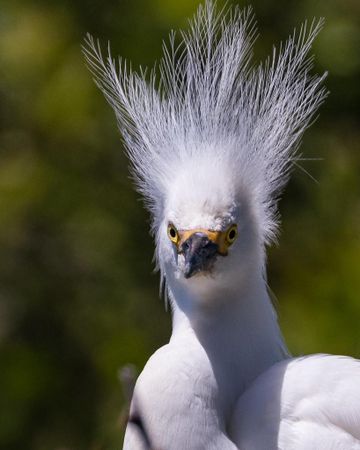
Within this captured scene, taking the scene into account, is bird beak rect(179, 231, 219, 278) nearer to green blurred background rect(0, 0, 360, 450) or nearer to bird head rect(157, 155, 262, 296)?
bird head rect(157, 155, 262, 296)

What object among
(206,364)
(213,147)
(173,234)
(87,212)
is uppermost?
(213,147)

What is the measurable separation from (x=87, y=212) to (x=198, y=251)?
2489 millimetres

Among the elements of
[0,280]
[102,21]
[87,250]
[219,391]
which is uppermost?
[102,21]

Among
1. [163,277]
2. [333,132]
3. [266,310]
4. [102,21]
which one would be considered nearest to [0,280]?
[102,21]

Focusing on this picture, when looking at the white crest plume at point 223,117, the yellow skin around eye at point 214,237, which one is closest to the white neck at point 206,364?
the yellow skin around eye at point 214,237

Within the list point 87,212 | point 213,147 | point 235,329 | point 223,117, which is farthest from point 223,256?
point 87,212

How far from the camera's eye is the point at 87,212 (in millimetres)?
5160

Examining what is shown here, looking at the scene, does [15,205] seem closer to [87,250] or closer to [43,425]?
[87,250]

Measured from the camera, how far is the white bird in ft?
8.88

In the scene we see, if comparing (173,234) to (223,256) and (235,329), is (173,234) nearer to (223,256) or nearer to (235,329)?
(223,256)

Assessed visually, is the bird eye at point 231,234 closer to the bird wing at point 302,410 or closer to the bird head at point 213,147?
A: the bird head at point 213,147

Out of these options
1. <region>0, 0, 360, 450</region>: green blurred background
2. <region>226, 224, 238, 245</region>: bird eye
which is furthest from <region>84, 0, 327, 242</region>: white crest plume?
<region>0, 0, 360, 450</region>: green blurred background

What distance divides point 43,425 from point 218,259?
8.96 ft

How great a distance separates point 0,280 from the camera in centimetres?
539
